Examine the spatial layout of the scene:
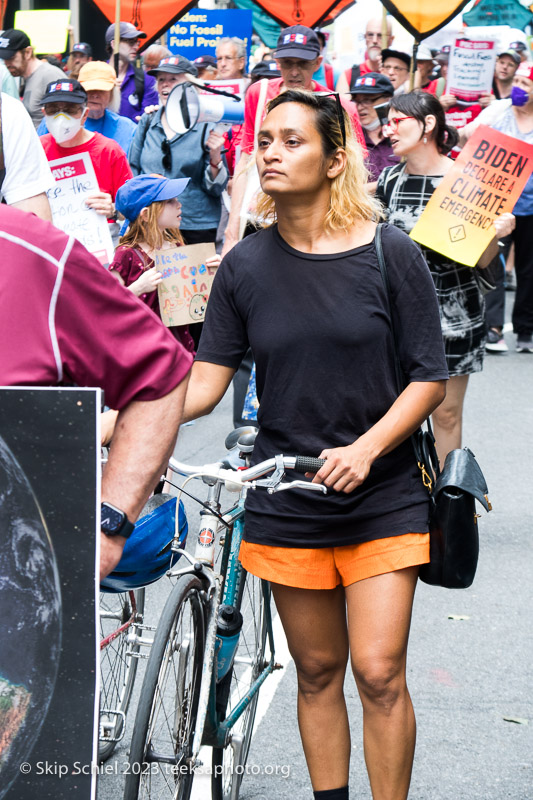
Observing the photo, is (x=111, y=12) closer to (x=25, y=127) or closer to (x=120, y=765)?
(x=25, y=127)

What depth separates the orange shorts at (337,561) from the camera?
285 centimetres

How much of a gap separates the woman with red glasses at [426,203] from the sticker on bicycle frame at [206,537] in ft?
8.93

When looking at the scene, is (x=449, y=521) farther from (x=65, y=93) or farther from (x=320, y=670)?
(x=65, y=93)

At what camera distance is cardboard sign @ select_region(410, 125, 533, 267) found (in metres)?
5.39

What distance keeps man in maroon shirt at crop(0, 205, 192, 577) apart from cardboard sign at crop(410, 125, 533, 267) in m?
3.58

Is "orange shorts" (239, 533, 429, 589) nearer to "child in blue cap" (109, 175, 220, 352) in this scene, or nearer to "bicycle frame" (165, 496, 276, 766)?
"bicycle frame" (165, 496, 276, 766)

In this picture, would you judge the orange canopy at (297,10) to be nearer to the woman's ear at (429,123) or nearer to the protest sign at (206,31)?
the protest sign at (206,31)

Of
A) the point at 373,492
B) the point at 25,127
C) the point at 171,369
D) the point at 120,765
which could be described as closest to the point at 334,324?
the point at 373,492

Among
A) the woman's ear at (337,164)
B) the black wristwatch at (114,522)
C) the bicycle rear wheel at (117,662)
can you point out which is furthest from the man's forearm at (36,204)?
the black wristwatch at (114,522)

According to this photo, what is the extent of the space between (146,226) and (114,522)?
4.05m

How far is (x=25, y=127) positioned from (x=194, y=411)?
2.16m

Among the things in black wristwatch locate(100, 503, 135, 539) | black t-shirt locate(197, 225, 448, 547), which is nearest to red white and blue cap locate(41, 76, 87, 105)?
black t-shirt locate(197, 225, 448, 547)

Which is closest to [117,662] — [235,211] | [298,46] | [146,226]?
[146,226]

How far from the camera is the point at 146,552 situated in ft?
9.00
